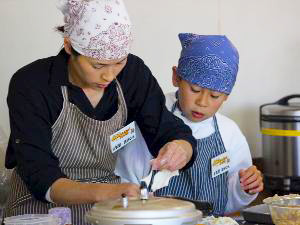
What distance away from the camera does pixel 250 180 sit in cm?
243

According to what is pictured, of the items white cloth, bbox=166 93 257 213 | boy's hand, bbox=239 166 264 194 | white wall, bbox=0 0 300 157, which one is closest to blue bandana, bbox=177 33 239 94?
white cloth, bbox=166 93 257 213

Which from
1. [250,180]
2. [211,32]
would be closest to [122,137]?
[250,180]

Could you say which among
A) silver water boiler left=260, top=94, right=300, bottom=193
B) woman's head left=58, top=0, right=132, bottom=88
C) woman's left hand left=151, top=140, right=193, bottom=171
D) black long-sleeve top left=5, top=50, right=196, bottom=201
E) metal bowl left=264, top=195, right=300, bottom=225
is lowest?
silver water boiler left=260, top=94, right=300, bottom=193

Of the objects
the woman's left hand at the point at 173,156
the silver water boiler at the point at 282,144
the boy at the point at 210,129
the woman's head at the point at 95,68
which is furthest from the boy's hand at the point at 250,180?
the silver water boiler at the point at 282,144

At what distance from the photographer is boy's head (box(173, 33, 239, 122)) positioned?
2.42 metres

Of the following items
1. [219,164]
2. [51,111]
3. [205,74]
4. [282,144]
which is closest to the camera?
[51,111]

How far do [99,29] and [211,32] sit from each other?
182 cm

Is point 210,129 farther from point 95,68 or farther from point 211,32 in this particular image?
point 211,32

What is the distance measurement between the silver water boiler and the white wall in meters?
0.26

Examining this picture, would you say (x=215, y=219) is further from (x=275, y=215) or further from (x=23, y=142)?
(x=23, y=142)

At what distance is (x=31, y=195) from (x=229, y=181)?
Answer: 777 mm

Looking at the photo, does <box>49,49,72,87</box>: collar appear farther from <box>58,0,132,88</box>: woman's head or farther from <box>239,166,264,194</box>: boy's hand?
<box>239,166,264,194</box>: boy's hand

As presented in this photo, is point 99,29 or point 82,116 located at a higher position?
point 99,29

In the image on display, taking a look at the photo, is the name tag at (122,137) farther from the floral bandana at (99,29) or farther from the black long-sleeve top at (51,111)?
the floral bandana at (99,29)
